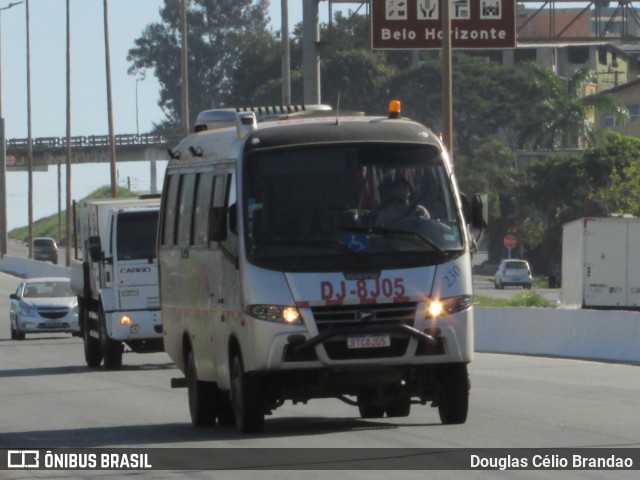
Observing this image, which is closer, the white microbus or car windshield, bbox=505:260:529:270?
the white microbus

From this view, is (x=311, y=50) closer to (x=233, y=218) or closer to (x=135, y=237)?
(x=135, y=237)

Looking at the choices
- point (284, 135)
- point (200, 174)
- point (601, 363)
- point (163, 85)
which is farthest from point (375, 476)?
point (163, 85)

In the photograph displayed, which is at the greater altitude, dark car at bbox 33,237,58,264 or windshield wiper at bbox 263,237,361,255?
windshield wiper at bbox 263,237,361,255

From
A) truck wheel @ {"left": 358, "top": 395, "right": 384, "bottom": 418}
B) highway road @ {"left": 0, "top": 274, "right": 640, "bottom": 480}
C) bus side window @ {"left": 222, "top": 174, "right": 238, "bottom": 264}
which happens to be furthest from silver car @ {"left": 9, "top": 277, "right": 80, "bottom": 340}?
bus side window @ {"left": 222, "top": 174, "right": 238, "bottom": 264}

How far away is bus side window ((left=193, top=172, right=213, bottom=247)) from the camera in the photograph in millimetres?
14641

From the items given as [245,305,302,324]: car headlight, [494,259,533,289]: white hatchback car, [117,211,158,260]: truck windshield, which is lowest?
[494,259,533,289]: white hatchback car

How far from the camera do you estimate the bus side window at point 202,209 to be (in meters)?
14.6

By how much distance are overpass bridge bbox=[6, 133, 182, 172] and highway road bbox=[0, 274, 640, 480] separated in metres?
94.6

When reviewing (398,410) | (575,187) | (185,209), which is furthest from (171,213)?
(575,187)

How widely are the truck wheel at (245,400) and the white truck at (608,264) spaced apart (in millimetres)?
28573

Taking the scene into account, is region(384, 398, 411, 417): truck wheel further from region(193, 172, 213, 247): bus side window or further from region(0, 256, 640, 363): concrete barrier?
region(0, 256, 640, 363): concrete barrier

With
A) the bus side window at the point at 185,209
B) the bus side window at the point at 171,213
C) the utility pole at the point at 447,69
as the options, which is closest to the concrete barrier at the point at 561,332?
the utility pole at the point at 447,69

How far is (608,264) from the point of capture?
41.7 metres

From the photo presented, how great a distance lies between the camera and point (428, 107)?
9556cm
